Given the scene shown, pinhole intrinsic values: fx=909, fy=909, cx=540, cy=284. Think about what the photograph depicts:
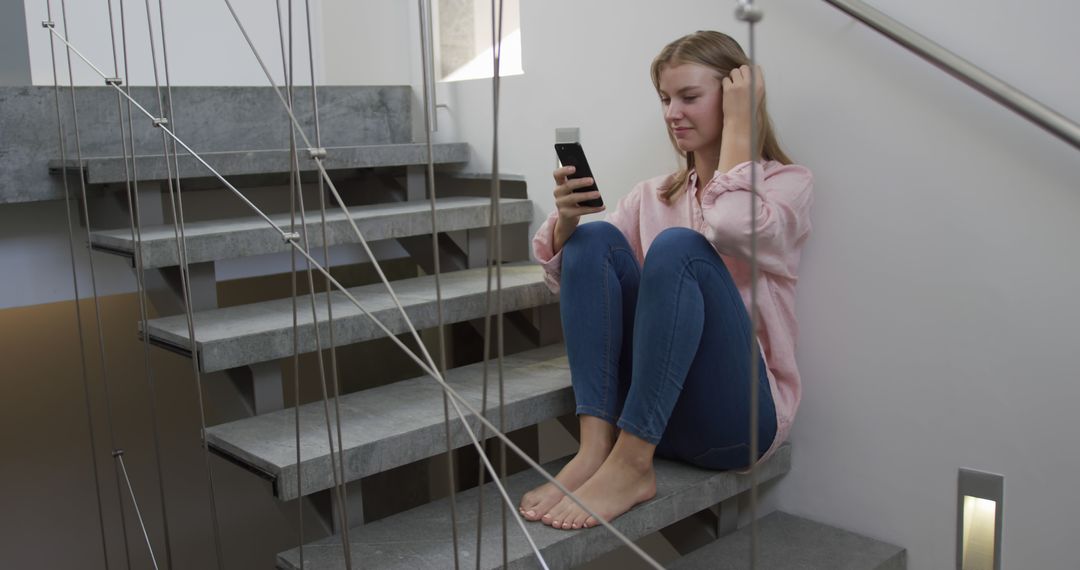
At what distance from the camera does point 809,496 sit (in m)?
1.77

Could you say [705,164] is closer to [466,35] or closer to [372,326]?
[372,326]

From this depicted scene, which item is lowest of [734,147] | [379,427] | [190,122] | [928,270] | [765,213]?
[379,427]

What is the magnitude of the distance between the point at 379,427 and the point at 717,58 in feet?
2.78

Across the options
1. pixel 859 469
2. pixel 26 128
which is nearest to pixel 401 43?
pixel 26 128

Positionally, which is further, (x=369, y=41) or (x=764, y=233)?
(x=369, y=41)

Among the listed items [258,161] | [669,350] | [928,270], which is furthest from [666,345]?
[258,161]

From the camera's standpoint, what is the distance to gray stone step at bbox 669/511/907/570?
1579 millimetres

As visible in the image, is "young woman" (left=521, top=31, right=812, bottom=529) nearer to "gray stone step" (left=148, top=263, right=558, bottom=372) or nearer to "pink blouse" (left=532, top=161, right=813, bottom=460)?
"pink blouse" (left=532, top=161, right=813, bottom=460)

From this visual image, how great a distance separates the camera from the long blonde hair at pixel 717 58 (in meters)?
1.56

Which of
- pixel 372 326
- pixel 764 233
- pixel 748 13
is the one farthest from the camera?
pixel 372 326

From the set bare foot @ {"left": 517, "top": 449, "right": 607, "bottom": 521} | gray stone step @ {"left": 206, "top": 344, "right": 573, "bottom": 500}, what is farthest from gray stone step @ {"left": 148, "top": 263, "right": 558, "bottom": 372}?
bare foot @ {"left": 517, "top": 449, "right": 607, "bottom": 521}

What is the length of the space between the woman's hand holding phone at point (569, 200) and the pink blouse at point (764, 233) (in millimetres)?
39

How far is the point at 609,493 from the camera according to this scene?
56.1 inches

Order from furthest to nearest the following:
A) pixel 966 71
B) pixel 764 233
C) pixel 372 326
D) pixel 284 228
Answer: pixel 284 228
pixel 372 326
pixel 764 233
pixel 966 71
